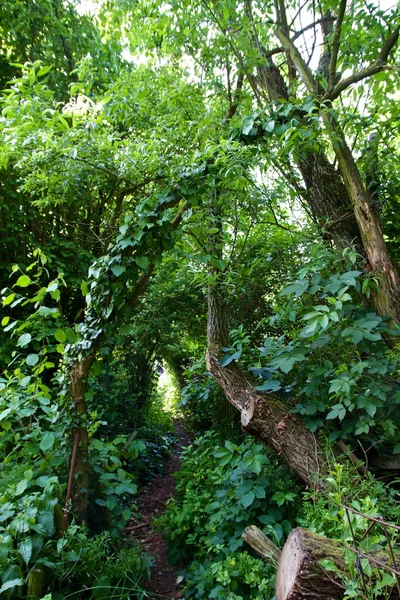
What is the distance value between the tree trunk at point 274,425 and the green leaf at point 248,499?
32cm

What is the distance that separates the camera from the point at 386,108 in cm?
326

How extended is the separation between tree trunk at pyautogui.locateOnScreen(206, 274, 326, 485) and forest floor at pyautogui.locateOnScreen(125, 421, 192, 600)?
1224 mm

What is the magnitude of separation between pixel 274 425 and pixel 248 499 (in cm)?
49

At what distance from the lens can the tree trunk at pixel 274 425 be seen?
2.40m

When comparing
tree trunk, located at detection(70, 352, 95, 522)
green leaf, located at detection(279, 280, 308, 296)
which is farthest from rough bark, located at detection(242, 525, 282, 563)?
green leaf, located at detection(279, 280, 308, 296)

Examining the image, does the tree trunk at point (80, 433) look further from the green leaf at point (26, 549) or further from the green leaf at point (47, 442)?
the green leaf at point (26, 549)

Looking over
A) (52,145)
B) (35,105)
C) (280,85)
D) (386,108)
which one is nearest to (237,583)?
(52,145)

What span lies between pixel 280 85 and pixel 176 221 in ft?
7.39

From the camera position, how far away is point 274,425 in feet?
8.39

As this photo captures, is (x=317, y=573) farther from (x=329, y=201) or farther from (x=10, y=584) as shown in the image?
(x=329, y=201)

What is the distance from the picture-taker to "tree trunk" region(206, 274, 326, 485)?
2.40 m

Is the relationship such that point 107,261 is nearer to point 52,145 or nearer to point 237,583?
point 52,145

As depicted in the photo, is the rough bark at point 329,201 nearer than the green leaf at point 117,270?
No

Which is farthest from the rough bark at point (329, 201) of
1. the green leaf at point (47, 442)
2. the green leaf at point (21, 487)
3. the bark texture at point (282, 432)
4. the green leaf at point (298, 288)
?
the green leaf at point (21, 487)
